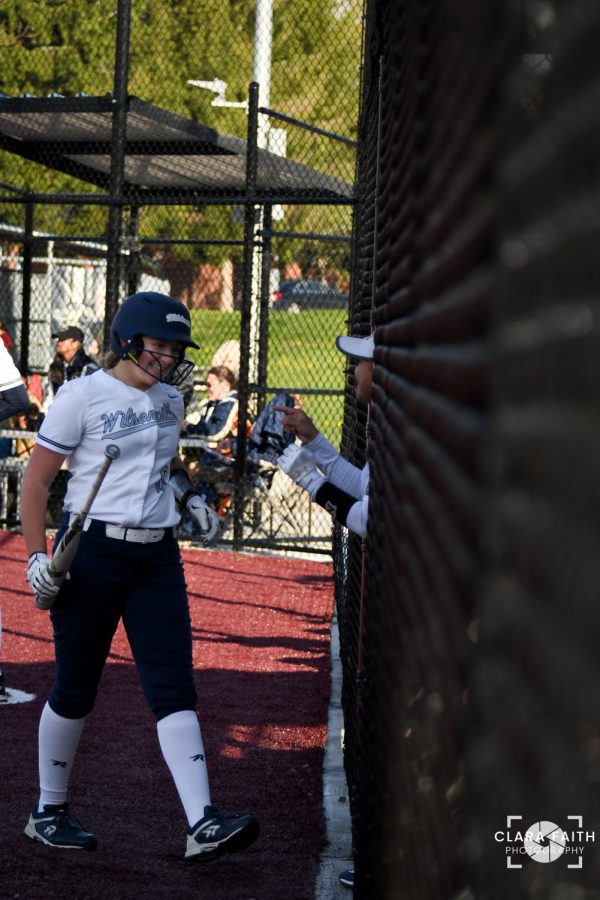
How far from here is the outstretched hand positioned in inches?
200

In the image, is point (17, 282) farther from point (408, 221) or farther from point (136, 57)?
point (408, 221)

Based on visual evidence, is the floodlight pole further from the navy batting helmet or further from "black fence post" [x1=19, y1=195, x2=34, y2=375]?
the navy batting helmet

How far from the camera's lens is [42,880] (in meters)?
4.50

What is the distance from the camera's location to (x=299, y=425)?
5.09m

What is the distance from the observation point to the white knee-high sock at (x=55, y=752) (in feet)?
15.8

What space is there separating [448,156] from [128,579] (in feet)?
11.2

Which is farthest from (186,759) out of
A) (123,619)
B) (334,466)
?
(334,466)

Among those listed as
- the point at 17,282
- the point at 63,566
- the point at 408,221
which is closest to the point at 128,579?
the point at 63,566

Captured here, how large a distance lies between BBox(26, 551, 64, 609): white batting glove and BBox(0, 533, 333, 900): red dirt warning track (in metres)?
0.91

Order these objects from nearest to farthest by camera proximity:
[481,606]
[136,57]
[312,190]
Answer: [481,606], [312,190], [136,57]

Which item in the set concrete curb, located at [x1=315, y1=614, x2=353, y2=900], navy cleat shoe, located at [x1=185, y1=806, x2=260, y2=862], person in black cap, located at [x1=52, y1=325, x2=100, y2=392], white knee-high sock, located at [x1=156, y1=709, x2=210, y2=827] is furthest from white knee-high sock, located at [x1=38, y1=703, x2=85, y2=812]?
person in black cap, located at [x1=52, y1=325, x2=100, y2=392]
